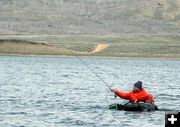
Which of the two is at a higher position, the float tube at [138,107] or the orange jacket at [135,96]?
the orange jacket at [135,96]

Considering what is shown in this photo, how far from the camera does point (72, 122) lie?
3581 centimetres

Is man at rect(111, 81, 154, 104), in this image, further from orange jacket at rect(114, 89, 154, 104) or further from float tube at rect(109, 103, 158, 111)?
float tube at rect(109, 103, 158, 111)

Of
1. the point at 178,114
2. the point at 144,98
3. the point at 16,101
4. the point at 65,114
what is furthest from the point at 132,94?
the point at 178,114

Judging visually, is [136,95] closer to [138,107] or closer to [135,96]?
[135,96]

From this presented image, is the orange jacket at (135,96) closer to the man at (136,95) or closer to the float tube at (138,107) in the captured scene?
the man at (136,95)

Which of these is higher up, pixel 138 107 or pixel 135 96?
pixel 135 96

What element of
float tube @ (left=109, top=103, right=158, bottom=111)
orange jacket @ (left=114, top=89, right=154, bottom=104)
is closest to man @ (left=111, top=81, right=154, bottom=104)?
orange jacket @ (left=114, top=89, right=154, bottom=104)

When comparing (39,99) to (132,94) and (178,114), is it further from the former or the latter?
(178,114)

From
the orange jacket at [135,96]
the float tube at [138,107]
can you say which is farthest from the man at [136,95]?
the float tube at [138,107]

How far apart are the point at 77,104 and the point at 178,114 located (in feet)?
72.3

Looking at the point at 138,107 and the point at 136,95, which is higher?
the point at 136,95

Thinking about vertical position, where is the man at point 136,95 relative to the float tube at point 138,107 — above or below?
above

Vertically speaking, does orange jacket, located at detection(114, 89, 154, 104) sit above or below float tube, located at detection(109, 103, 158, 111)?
above

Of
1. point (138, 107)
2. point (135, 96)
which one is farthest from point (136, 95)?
point (138, 107)
